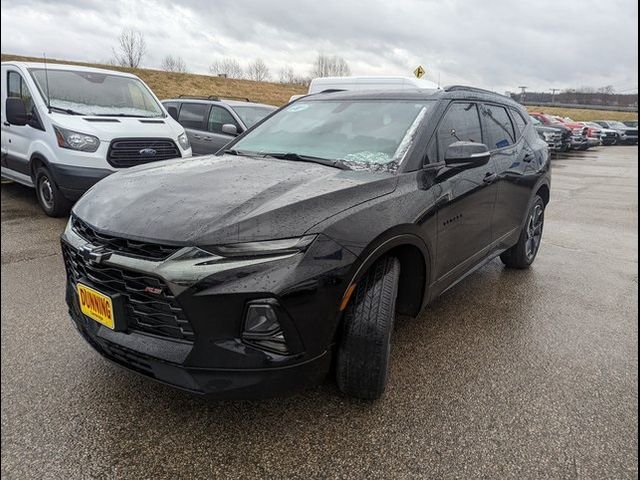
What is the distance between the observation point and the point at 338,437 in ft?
7.17

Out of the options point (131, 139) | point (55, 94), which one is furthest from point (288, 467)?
point (55, 94)

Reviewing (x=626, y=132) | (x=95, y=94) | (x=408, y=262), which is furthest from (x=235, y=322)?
(x=626, y=132)

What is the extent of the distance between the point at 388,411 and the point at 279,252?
111cm

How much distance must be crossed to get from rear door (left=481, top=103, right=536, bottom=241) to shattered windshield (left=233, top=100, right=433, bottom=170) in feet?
3.39

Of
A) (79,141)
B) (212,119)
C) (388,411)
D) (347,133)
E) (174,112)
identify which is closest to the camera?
(388,411)

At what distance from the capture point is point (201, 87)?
1277 inches

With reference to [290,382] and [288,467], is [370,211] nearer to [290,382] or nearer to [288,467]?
[290,382]

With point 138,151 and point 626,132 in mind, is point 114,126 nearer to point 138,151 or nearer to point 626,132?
point 138,151

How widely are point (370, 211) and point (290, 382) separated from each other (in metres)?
0.90

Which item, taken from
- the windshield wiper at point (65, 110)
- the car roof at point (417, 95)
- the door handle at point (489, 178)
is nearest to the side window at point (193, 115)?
the windshield wiper at point (65, 110)

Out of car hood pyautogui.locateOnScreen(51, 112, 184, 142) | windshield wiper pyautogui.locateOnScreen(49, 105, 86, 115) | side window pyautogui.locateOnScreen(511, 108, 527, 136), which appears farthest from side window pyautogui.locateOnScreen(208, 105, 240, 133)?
side window pyautogui.locateOnScreen(511, 108, 527, 136)

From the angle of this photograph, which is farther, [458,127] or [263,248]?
[458,127]

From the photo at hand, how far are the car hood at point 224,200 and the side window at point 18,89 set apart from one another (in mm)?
4557

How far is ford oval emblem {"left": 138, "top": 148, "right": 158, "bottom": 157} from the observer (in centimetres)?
593
